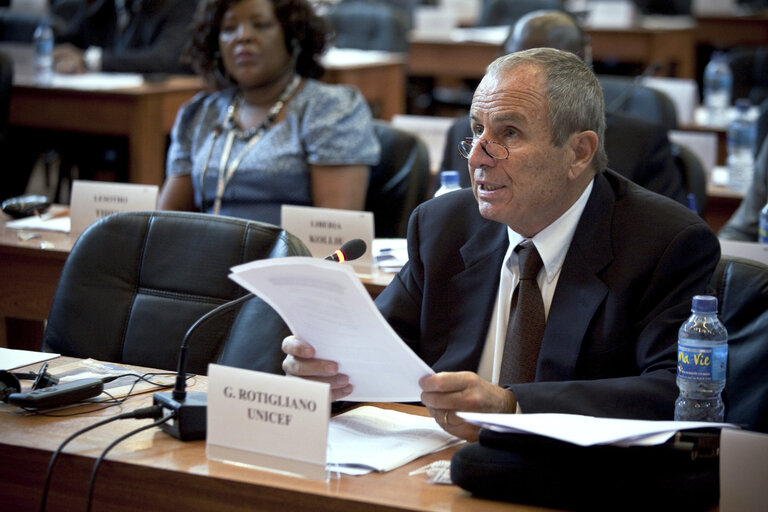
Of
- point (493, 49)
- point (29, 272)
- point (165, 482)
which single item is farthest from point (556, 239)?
point (493, 49)

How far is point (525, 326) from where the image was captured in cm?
185

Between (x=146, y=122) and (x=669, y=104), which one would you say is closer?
(x=669, y=104)

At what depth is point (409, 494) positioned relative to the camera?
4.77 ft

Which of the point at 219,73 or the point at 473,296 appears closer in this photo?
the point at 473,296

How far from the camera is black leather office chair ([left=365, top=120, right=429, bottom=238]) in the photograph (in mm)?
3459

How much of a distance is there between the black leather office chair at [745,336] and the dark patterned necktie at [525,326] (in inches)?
13.0

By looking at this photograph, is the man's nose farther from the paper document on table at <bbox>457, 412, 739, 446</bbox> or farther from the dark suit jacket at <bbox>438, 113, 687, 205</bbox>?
the dark suit jacket at <bbox>438, 113, 687, 205</bbox>

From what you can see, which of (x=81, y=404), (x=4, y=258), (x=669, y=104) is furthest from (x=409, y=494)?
(x=669, y=104)

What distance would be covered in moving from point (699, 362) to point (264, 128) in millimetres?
2104

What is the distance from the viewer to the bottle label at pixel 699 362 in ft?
5.33

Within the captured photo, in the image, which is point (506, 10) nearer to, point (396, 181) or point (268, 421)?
point (396, 181)

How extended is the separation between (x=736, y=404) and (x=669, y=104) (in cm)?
267

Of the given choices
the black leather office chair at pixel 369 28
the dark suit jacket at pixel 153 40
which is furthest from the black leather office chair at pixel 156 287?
the black leather office chair at pixel 369 28

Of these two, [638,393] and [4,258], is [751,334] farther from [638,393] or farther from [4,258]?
[4,258]
